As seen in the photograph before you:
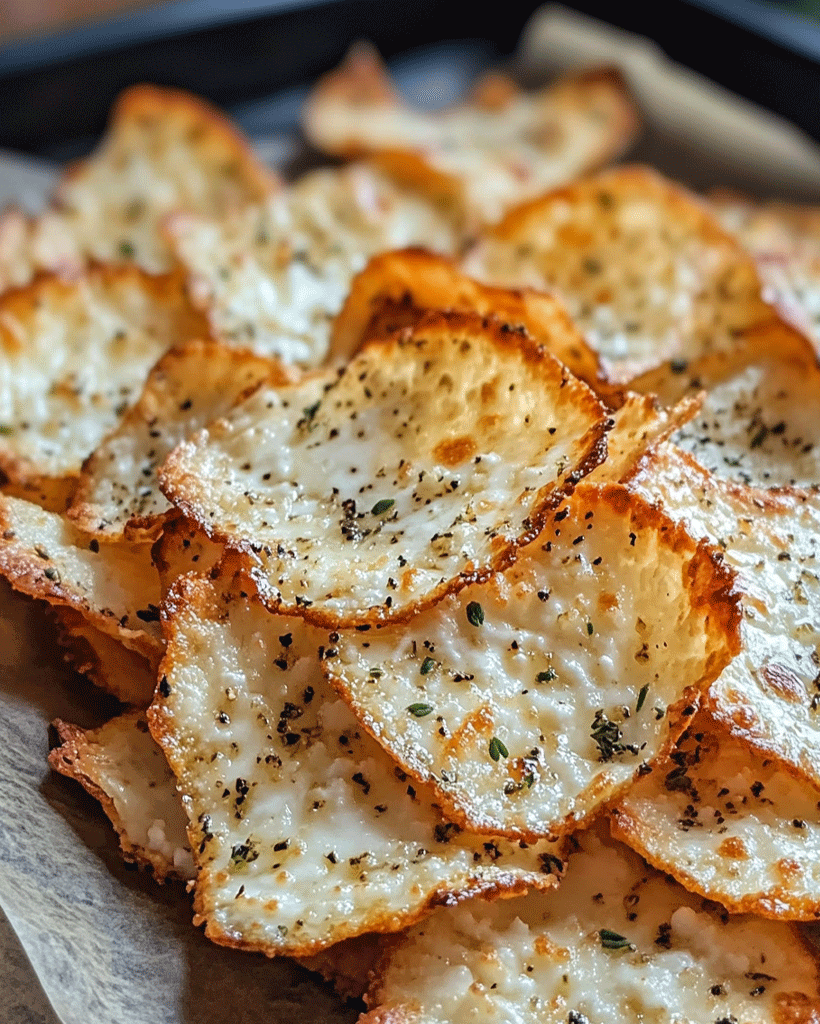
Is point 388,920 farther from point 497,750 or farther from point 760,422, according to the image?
point 760,422

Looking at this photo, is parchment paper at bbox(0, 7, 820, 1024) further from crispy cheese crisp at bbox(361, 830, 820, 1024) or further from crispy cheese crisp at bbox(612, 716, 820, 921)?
crispy cheese crisp at bbox(612, 716, 820, 921)

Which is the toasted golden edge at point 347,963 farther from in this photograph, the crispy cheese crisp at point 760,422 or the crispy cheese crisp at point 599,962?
the crispy cheese crisp at point 760,422

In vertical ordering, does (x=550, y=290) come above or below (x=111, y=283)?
above

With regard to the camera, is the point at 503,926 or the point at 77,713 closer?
the point at 503,926

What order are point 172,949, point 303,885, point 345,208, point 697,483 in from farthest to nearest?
point 345,208, point 697,483, point 172,949, point 303,885

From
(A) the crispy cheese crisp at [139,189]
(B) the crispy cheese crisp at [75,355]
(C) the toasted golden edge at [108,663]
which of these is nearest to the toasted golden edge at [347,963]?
(C) the toasted golden edge at [108,663]

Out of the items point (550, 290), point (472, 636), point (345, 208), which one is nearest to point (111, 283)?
point (345, 208)

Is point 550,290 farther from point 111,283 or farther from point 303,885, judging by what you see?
point 303,885
